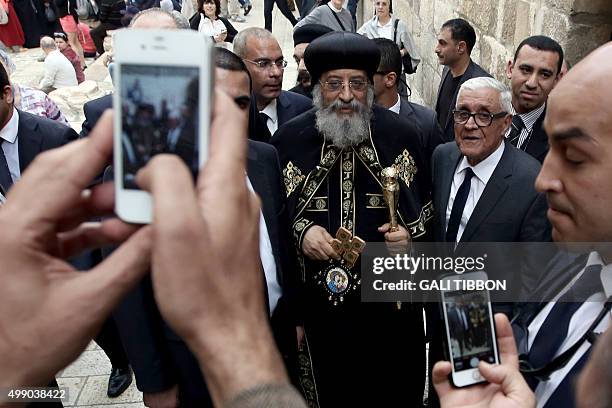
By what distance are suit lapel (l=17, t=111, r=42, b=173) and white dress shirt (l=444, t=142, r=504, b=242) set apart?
7.29ft

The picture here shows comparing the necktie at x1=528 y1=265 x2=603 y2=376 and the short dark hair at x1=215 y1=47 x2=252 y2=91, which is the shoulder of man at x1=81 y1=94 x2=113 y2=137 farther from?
the necktie at x1=528 y1=265 x2=603 y2=376

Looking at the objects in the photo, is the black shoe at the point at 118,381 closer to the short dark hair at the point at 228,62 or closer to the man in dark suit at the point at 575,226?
the short dark hair at the point at 228,62

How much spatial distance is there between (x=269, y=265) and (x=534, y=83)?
7.63 ft

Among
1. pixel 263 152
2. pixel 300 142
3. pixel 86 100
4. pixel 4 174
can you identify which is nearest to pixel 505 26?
pixel 300 142

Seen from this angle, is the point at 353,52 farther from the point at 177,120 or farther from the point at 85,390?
the point at 85,390

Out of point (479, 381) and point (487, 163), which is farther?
point (487, 163)

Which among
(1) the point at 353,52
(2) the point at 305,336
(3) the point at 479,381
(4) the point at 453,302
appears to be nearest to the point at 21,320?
(3) the point at 479,381

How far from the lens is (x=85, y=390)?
3.84m

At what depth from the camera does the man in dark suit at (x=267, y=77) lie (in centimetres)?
449

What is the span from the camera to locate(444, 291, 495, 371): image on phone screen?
1.57 meters

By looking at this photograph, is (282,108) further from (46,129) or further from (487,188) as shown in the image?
(487,188)

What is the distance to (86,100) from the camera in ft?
30.5

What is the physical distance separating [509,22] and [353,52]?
8.42ft

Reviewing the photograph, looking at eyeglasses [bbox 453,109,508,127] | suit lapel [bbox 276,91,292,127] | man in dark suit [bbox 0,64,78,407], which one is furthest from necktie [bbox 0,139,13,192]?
eyeglasses [bbox 453,109,508,127]
